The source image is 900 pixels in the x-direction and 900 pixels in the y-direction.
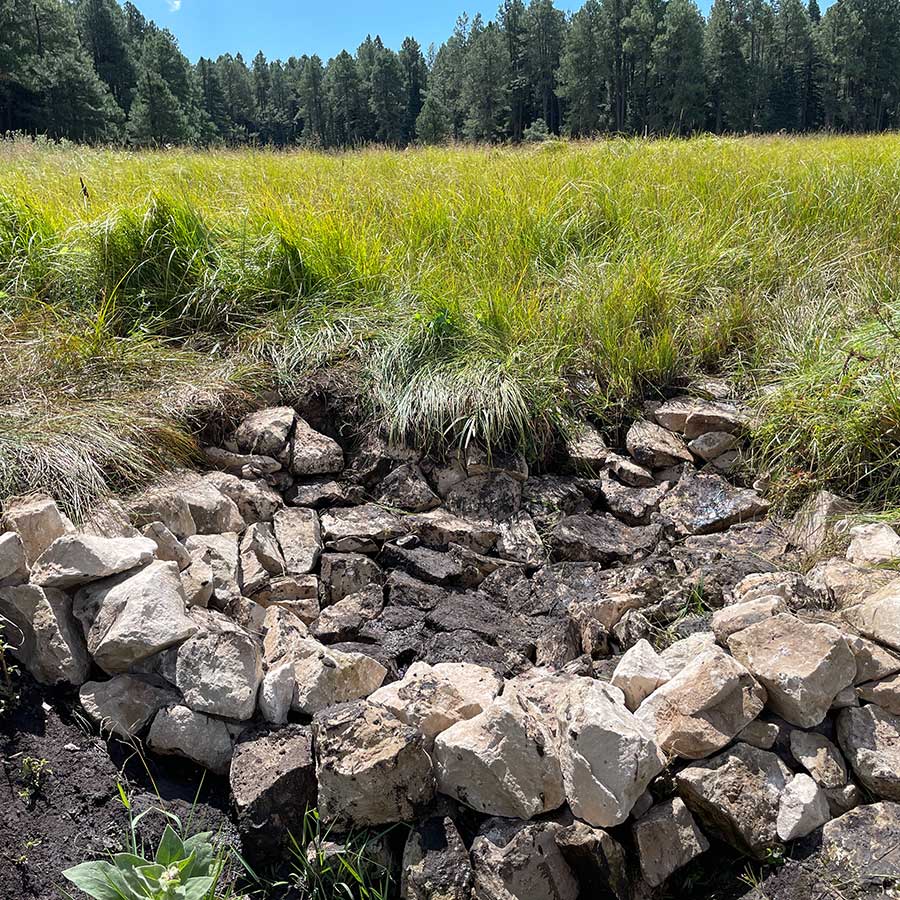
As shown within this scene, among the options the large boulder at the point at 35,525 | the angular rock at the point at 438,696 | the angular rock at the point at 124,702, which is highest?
the large boulder at the point at 35,525

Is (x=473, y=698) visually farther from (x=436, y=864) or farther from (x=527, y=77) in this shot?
(x=527, y=77)

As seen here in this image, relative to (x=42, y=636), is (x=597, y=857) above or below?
below

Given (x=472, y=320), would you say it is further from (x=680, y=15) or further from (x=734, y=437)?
(x=680, y=15)

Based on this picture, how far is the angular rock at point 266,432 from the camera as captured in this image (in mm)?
3240

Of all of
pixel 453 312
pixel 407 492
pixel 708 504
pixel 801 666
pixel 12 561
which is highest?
pixel 453 312

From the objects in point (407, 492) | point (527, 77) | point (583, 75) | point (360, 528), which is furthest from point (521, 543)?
point (527, 77)

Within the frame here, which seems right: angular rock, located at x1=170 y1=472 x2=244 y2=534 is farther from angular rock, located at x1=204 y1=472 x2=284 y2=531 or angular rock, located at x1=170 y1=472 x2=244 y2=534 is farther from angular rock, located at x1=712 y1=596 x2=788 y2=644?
angular rock, located at x1=712 y1=596 x2=788 y2=644

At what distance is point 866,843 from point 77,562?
226cm

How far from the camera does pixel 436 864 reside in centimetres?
177

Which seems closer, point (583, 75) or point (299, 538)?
point (299, 538)

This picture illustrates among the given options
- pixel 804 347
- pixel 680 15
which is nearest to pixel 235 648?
pixel 804 347

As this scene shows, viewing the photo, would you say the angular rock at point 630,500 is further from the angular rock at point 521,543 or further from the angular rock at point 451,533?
the angular rock at point 451,533

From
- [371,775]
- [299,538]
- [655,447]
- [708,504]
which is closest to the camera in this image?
[371,775]

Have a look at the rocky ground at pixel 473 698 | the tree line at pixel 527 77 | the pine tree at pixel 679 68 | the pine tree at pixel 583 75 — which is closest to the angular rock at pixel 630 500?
the rocky ground at pixel 473 698
